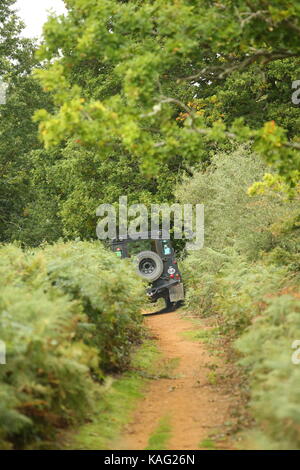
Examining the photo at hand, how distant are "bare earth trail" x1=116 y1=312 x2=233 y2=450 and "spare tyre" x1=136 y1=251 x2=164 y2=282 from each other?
8370mm

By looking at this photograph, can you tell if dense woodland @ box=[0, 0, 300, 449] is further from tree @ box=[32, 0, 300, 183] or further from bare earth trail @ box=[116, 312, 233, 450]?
bare earth trail @ box=[116, 312, 233, 450]

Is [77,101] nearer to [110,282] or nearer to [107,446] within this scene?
[110,282]

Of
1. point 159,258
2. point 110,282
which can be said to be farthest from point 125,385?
point 159,258

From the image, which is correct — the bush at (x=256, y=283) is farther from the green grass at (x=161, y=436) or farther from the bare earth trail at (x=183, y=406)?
the green grass at (x=161, y=436)

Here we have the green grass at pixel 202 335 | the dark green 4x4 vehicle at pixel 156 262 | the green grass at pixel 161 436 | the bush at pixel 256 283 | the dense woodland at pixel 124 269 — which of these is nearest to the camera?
the bush at pixel 256 283

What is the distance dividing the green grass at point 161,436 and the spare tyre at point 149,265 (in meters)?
14.2

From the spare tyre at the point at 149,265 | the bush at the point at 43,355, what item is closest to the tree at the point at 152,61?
the bush at the point at 43,355

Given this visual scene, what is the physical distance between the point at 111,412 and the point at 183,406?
138cm

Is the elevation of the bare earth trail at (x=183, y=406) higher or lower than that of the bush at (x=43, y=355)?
lower

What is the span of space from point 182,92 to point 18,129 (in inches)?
531

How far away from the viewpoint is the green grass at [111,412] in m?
8.36

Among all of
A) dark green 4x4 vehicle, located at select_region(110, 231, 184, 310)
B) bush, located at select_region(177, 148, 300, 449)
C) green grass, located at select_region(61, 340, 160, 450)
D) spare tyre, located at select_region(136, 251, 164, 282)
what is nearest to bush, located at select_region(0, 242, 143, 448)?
green grass, located at select_region(61, 340, 160, 450)

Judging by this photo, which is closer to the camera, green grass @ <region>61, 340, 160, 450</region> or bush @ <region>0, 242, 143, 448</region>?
bush @ <region>0, 242, 143, 448</region>

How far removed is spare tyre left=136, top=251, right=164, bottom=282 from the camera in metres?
24.1
